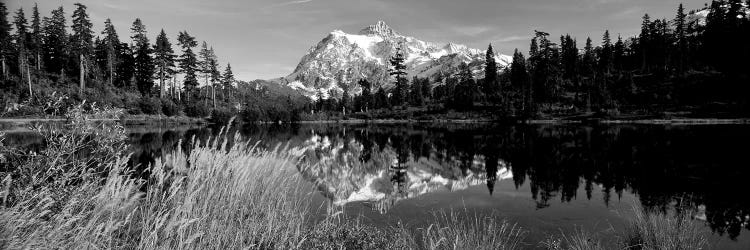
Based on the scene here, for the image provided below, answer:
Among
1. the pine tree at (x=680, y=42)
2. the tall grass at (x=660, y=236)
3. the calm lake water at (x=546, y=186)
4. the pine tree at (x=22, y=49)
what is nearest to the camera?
the tall grass at (x=660, y=236)

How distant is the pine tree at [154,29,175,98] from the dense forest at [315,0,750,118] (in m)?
49.3

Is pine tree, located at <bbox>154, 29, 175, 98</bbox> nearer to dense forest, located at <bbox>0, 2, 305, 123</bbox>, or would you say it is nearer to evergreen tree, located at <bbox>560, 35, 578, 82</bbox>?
dense forest, located at <bbox>0, 2, 305, 123</bbox>

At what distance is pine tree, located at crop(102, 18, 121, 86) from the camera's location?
70062 millimetres

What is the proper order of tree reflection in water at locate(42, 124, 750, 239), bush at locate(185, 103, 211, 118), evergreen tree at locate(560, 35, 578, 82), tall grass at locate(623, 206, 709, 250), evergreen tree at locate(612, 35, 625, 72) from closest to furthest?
tall grass at locate(623, 206, 709, 250) < tree reflection in water at locate(42, 124, 750, 239) < bush at locate(185, 103, 211, 118) < evergreen tree at locate(560, 35, 578, 82) < evergreen tree at locate(612, 35, 625, 72)

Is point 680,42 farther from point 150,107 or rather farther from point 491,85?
point 150,107

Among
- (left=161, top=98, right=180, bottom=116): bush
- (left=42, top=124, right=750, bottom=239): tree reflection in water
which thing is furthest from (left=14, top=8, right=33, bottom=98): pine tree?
(left=42, top=124, right=750, bottom=239): tree reflection in water

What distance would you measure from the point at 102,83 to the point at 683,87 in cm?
10191

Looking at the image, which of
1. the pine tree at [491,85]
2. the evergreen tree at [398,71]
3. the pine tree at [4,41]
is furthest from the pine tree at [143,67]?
the pine tree at [491,85]

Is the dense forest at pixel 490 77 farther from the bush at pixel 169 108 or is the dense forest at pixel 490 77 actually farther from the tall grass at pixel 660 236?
the tall grass at pixel 660 236

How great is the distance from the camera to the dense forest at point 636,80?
66938 millimetres

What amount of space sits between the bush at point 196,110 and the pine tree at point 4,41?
25119 millimetres

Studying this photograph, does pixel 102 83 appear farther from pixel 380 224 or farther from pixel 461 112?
pixel 380 224

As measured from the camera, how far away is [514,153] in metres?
24.2

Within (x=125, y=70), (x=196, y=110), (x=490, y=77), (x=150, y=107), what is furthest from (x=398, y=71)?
(x=125, y=70)
